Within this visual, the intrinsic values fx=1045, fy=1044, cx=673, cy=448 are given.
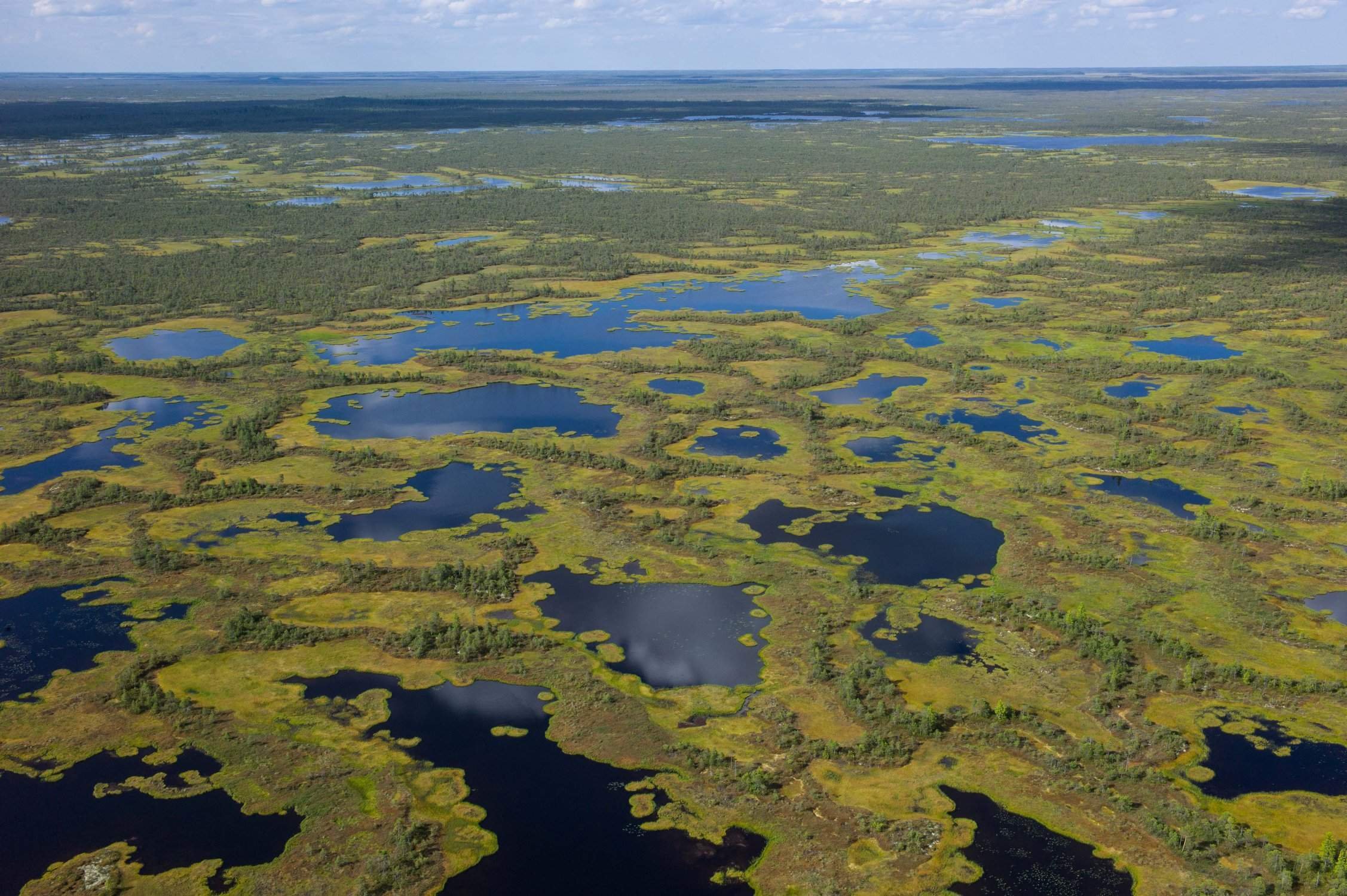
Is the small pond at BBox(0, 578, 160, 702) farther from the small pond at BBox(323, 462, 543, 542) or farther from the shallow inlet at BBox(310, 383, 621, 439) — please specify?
the shallow inlet at BBox(310, 383, 621, 439)

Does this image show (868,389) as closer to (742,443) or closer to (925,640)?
(742,443)

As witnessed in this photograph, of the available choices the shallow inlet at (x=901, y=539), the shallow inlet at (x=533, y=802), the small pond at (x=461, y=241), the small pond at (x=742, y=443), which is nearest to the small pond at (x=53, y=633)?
the shallow inlet at (x=533, y=802)

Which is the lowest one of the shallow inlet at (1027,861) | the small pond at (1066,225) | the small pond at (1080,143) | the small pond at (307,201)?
the shallow inlet at (1027,861)

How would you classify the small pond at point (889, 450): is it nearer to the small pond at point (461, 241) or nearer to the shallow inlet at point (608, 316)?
the shallow inlet at point (608, 316)

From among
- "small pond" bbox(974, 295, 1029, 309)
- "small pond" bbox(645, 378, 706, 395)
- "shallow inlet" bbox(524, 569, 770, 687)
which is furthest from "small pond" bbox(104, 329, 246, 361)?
"small pond" bbox(974, 295, 1029, 309)


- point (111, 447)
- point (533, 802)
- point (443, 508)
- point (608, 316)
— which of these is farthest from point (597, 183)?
point (533, 802)
